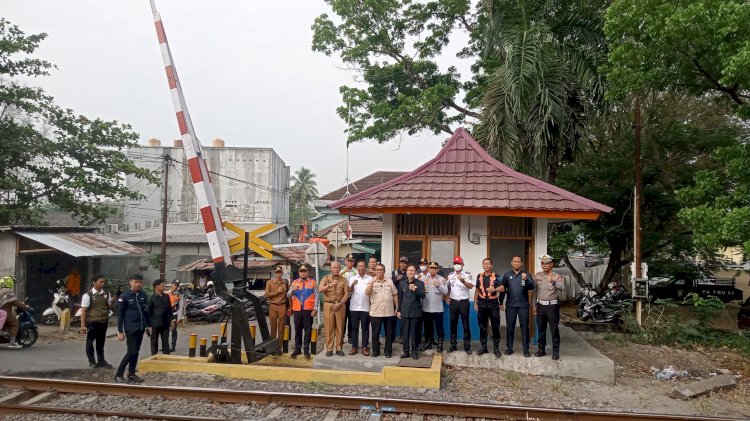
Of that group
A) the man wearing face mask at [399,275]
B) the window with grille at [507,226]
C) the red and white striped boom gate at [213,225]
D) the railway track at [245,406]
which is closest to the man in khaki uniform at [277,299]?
the red and white striped boom gate at [213,225]

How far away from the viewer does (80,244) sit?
1712cm

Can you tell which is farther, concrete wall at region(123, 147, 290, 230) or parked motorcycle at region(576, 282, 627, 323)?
concrete wall at region(123, 147, 290, 230)

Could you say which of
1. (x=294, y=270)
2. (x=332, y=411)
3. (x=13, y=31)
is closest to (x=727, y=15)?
(x=332, y=411)

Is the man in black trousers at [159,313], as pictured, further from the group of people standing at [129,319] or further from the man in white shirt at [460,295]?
the man in white shirt at [460,295]

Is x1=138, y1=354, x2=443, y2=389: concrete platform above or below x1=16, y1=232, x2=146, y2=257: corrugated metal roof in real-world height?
below

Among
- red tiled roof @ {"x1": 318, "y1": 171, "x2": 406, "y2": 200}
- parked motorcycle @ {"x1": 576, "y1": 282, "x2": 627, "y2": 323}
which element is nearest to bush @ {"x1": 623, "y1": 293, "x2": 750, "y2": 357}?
parked motorcycle @ {"x1": 576, "y1": 282, "x2": 627, "y2": 323}

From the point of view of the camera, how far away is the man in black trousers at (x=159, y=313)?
9.97 metres

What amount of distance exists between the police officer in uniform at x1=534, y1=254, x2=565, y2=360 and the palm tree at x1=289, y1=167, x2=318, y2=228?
59892mm

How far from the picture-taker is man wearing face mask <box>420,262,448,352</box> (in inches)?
358

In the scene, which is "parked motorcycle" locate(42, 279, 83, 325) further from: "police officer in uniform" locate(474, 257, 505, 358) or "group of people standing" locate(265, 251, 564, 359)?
"police officer in uniform" locate(474, 257, 505, 358)

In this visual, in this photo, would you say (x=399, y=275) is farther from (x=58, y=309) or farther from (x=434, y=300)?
(x=58, y=309)

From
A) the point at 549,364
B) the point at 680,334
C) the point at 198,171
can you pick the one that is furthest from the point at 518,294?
A: the point at 680,334

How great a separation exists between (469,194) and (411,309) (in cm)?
245

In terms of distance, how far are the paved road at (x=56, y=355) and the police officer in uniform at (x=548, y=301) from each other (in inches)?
300
